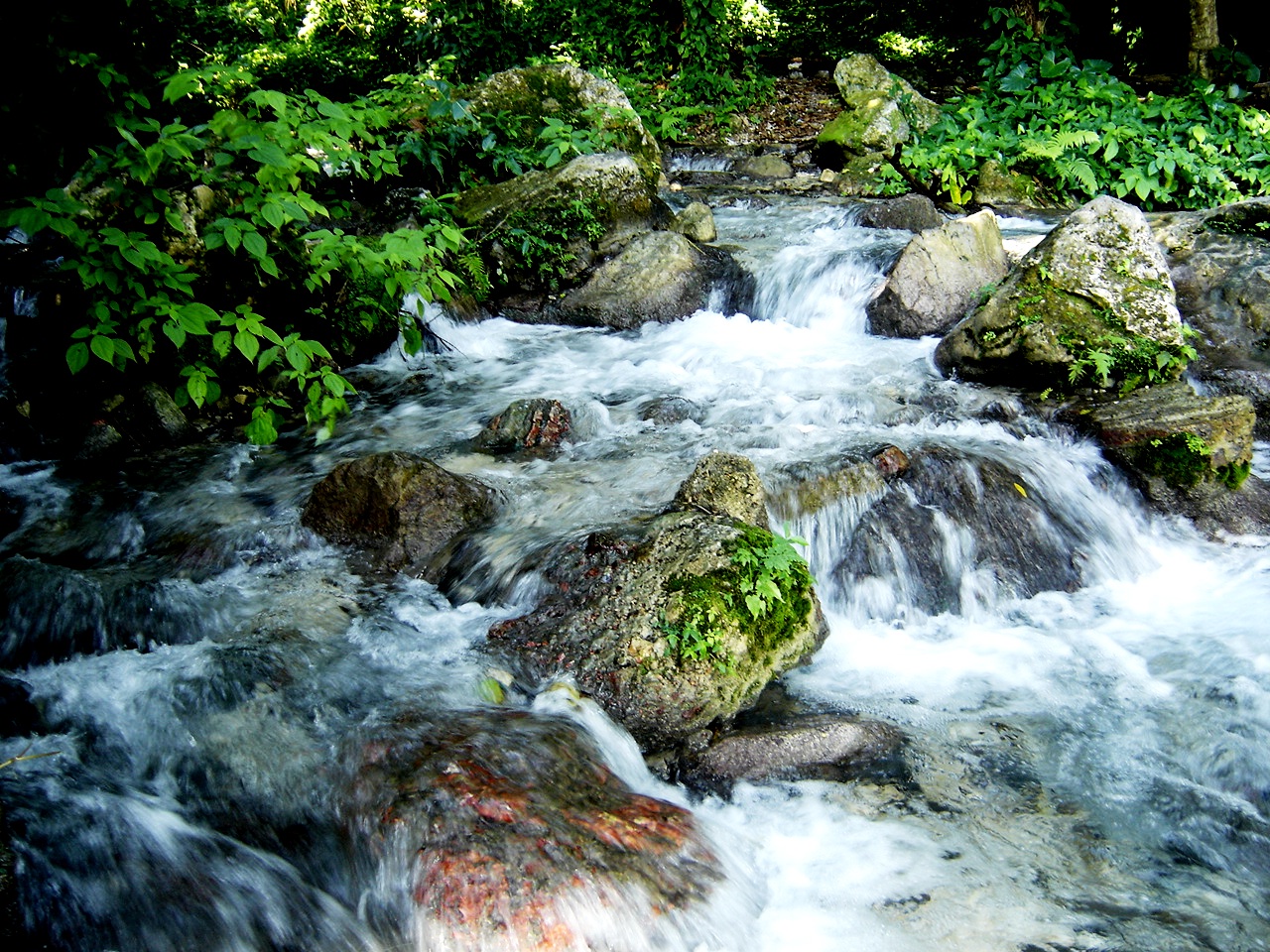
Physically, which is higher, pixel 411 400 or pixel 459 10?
pixel 459 10

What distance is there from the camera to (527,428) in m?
5.77

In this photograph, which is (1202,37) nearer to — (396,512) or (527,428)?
(527,428)

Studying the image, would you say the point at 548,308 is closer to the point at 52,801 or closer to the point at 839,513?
the point at 839,513

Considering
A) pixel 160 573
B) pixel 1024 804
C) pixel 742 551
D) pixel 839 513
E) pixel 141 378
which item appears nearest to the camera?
pixel 1024 804

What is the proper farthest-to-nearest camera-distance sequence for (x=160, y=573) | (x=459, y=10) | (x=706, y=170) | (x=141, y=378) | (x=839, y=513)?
(x=459, y=10)
(x=706, y=170)
(x=141, y=378)
(x=839, y=513)
(x=160, y=573)

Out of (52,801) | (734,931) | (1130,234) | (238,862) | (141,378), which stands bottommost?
(734,931)

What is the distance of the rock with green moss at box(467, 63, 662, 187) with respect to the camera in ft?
31.3

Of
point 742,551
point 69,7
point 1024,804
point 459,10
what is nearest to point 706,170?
point 459,10

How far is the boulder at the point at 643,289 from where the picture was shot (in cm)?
800

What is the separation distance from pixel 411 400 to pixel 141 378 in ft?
6.00

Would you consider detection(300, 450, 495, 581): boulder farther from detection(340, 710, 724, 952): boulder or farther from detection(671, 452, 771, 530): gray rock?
detection(340, 710, 724, 952): boulder

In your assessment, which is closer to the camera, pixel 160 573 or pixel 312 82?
pixel 160 573

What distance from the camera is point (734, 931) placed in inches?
107

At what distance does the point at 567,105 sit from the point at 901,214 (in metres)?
4.09
